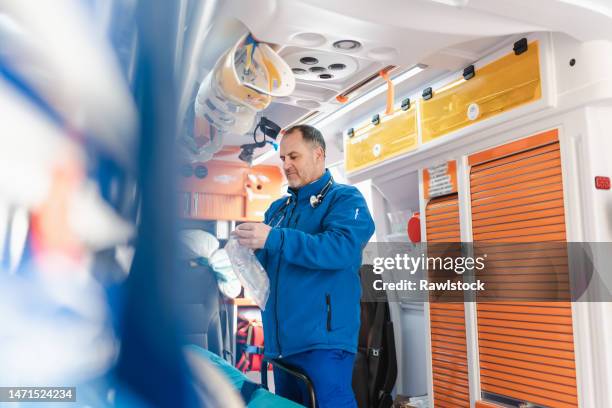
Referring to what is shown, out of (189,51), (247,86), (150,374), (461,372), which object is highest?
(247,86)

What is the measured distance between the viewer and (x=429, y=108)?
3.68 meters

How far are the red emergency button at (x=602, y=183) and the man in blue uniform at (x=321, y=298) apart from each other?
47.0 inches

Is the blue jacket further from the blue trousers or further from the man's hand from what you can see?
the man's hand

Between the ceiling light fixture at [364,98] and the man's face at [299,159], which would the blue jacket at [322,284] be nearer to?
the man's face at [299,159]

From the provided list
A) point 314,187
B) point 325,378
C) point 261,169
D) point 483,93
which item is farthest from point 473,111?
point 325,378

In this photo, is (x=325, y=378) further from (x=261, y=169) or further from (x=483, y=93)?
(x=483, y=93)

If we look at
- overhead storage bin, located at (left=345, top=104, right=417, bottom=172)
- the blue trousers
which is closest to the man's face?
the blue trousers

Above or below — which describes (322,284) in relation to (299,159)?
below

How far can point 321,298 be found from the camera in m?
2.12

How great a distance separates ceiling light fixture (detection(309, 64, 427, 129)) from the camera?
3.62m

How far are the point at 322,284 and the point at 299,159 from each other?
57 cm

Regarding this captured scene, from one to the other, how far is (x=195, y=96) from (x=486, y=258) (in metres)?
3.03

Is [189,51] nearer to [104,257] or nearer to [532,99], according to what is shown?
[104,257]

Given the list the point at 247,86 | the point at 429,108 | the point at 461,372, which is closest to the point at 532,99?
the point at 429,108
